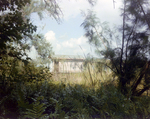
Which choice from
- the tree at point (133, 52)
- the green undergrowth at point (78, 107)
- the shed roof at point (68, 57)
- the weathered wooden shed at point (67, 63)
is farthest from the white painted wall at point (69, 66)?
the green undergrowth at point (78, 107)

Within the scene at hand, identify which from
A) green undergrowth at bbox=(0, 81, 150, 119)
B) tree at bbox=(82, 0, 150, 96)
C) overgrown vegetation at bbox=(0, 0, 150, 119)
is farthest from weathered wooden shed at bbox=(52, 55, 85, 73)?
green undergrowth at bbox=(0, 81, 150, 119)

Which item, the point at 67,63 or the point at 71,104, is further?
the point at 67,63

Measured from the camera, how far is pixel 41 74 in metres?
2.96

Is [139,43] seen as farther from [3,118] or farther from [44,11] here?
[44,11]

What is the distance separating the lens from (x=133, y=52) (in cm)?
245

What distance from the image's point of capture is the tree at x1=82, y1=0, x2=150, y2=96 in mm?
2330

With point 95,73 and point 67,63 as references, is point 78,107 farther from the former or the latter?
point 67,63

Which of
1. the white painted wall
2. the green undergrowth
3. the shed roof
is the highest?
the shed roof

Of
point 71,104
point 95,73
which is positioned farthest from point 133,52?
point 71,104

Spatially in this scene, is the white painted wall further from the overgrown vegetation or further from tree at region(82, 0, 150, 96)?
tree at region(82, 0, 150, 96)

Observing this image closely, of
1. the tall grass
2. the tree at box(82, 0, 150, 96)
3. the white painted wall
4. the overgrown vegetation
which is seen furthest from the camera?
the white painted wall

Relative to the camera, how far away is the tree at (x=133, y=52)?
2.33 m

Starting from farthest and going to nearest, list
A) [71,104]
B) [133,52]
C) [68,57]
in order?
[68,57] → [133,52] → [71,104]

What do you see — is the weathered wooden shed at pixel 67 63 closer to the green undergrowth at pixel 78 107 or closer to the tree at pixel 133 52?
the tree at pixel 133 52
